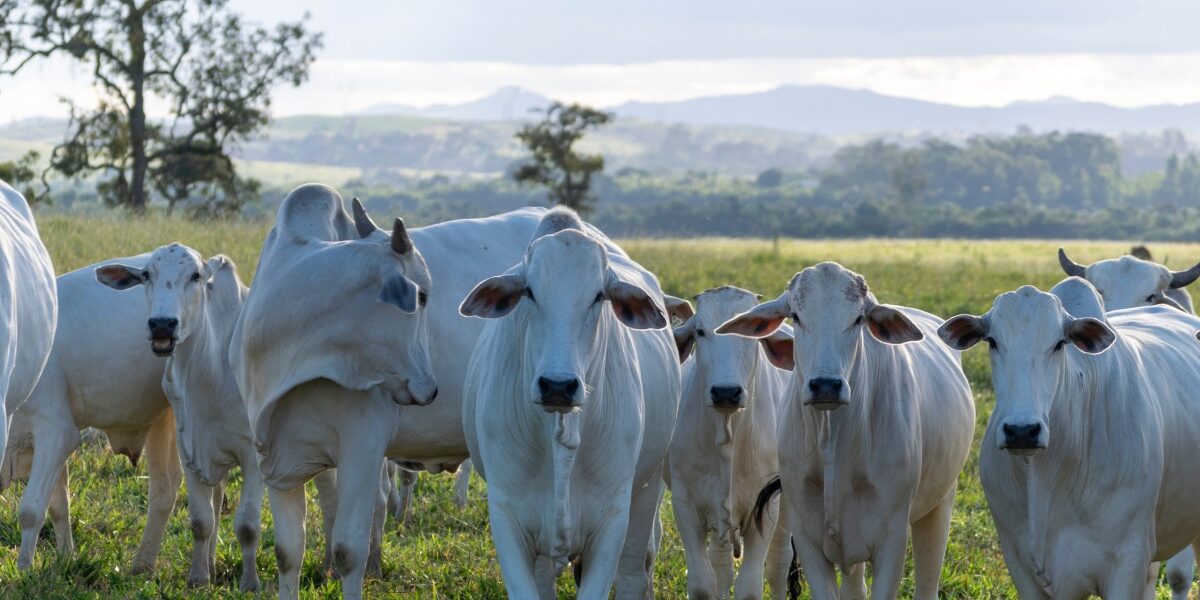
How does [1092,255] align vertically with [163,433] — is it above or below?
below

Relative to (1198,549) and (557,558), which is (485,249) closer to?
(557,558)

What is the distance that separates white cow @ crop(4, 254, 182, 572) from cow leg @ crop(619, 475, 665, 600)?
2.97m

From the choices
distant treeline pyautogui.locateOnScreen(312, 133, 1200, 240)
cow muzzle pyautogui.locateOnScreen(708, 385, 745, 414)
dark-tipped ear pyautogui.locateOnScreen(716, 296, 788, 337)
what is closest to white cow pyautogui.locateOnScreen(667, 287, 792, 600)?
cow muzzle pyautogui.locateOnScreen(708, 385, 745, 414)

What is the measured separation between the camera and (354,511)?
6586 mm

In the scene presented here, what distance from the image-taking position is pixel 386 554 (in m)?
8.41

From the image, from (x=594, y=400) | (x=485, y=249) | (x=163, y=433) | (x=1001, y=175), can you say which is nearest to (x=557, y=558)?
(x=594, y=400)

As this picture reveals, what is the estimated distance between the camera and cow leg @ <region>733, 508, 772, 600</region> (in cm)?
717

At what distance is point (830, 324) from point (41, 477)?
175 inches

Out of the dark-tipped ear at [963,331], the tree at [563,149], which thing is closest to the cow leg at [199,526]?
the dark-tipped ear at [963,331]

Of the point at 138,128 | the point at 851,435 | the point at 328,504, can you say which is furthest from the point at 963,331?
the point at 138,128

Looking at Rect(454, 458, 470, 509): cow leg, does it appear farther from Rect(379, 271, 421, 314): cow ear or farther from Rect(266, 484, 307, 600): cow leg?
Rect(379, 271, 421, 314): cow ear

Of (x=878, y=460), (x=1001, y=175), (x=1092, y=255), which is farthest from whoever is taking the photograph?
(x=1001, y=175)

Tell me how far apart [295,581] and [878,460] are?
2745mm

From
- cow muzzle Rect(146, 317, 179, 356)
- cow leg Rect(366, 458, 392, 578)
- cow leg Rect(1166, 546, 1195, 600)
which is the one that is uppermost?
cow muzzle Rect(146, 317, 179, 356)
